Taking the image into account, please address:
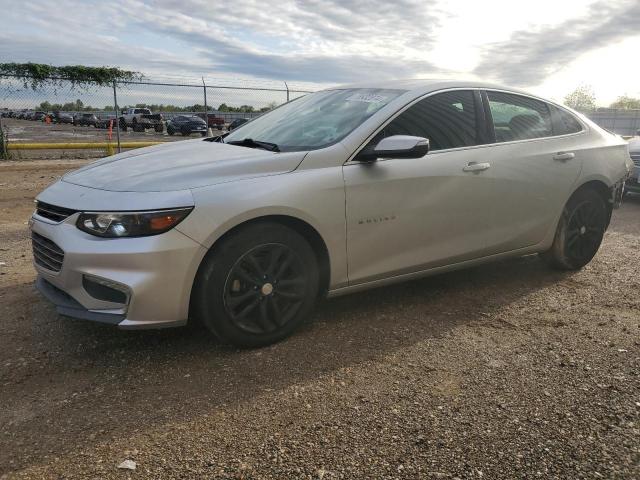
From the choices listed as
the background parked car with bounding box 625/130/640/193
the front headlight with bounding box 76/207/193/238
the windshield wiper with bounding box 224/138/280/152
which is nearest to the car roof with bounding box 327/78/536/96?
the windshield wiper with bounding box 224/138/280/152

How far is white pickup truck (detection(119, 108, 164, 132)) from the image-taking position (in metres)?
34.6

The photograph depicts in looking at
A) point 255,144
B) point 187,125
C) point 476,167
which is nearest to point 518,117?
point 476,167

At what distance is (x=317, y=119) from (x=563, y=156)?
215 centimetres

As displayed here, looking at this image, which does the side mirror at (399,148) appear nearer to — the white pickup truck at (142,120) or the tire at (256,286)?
the tire at (256,286)

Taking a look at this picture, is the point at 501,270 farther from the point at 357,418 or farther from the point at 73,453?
the point at 73,453

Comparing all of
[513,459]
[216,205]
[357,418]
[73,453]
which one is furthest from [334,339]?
[73,453]

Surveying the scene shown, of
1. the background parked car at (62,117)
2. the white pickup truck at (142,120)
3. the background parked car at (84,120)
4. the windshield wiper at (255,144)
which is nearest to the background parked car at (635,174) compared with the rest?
the windshield wiper at (255,144)

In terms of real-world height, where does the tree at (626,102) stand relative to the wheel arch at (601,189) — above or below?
above

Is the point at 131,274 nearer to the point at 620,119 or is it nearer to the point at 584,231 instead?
the point at 584,231

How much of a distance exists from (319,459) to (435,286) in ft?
8.23

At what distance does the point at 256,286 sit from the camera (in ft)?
10.6

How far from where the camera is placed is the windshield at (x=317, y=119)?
12.1ft

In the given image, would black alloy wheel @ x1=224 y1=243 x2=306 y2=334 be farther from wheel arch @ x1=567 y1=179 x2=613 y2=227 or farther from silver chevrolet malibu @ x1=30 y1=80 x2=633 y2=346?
wheel arch @ x1=567 y1=179 x2=613 y2=227

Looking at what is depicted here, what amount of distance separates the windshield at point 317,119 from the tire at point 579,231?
6.63 feet
